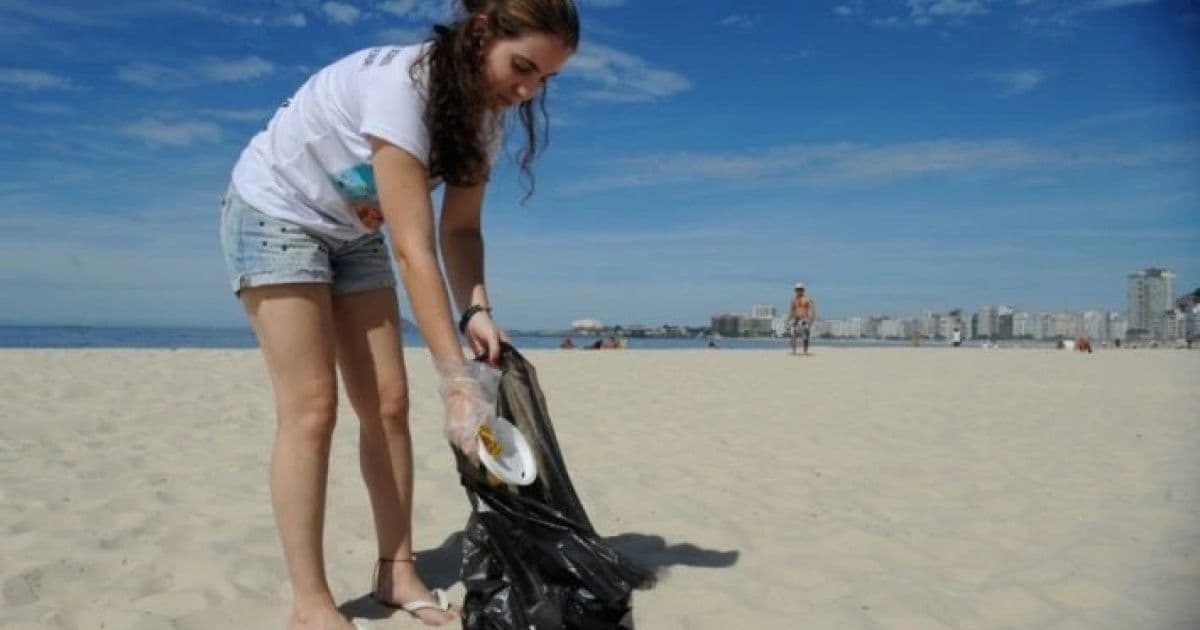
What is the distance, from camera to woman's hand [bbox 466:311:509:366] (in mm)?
2398

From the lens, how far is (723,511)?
395 cm

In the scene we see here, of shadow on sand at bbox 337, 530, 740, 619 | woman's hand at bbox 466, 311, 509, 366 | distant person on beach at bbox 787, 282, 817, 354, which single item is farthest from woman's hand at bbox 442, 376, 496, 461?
distant person on beach at bbox 787, 282, 817, 354

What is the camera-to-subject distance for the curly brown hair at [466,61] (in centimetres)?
207

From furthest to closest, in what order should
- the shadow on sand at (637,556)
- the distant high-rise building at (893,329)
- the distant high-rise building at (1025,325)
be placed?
the distant high-rise building at (893,329) → the distant high-rise building at (1025,325) → the shadow on sand at (637,556)

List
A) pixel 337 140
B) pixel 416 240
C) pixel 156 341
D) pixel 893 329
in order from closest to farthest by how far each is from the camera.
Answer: pixel 416 240, pixel 337 140, pixel 156 341, pixel 893 329

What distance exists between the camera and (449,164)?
7.47ft

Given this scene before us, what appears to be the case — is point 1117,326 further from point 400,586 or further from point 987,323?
point 400,586

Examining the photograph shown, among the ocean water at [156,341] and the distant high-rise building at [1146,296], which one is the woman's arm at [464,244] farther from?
the distant high-rise building at [1146,296]

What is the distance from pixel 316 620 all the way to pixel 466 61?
1.47 metres

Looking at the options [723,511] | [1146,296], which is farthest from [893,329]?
[723,511]

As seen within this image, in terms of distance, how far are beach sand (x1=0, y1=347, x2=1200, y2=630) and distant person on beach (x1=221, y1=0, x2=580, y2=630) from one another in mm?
535

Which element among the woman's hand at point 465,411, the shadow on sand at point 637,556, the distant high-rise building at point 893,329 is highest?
the distant high-rise building at point 893,329

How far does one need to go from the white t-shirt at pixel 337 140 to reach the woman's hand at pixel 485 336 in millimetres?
376

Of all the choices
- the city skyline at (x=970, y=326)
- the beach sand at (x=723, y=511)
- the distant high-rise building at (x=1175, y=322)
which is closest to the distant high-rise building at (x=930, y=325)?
the city skyline at (x=970, y=326)
